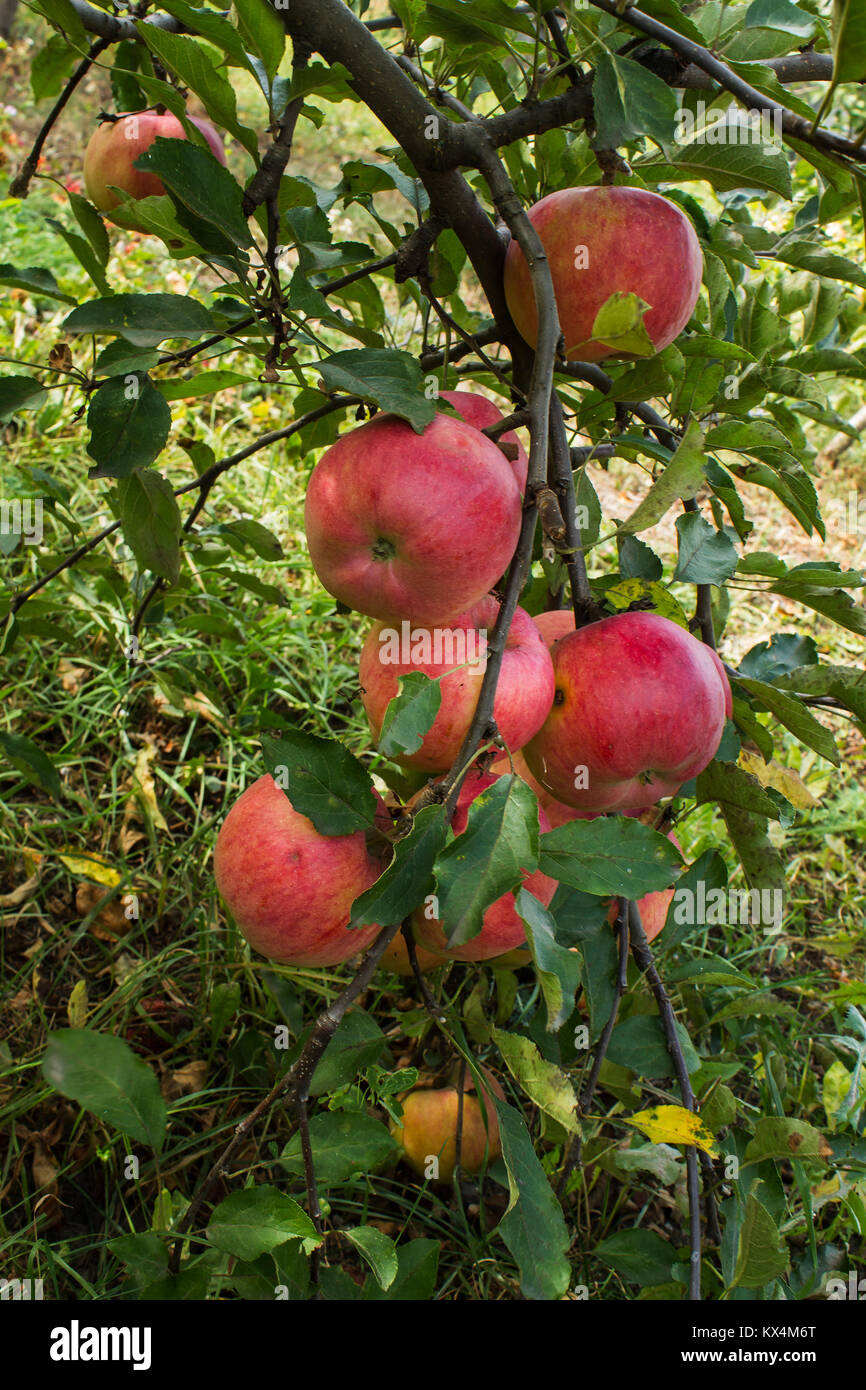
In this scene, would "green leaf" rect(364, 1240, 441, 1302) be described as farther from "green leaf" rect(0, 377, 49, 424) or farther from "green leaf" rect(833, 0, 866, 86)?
"green leaf" rect(833, 0, 866, 86)

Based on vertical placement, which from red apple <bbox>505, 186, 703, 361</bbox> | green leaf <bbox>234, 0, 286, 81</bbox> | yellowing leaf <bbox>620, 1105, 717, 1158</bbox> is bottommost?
yellowing leaf <bbox>620, 1105, 717, 1158</bbox>

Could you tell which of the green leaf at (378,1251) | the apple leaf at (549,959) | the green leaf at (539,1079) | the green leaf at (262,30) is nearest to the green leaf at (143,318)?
the green leaf at (262,30)

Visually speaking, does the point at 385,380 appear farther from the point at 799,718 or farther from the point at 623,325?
the point at 799,718

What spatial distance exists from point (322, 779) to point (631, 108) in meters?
0.64

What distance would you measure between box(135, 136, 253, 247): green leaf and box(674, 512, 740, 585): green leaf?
514 millimetres

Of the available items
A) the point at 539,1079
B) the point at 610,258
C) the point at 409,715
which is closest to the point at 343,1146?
the point at 539,1079

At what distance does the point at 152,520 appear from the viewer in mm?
1125

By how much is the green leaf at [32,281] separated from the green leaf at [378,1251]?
1002 mm

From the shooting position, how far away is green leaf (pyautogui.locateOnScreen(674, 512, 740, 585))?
0.98 m

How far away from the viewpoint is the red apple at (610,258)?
0.90 m

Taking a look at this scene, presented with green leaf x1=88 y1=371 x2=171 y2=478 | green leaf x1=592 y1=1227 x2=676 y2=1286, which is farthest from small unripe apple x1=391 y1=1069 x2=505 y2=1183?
green leaf x1=88 y1=371 x2=171 y2=478

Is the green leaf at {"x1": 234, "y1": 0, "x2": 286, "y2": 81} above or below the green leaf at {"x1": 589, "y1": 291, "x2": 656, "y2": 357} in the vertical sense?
above

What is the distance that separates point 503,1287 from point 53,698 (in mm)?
1438
